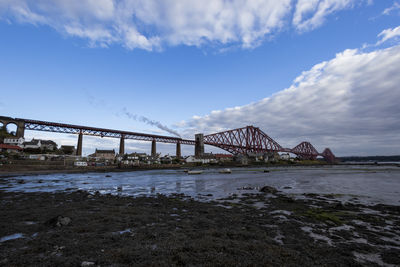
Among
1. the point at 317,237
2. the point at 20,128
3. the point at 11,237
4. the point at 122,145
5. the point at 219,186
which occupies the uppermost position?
the point at 20,128

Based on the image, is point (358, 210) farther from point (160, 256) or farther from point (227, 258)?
point (160, 256)

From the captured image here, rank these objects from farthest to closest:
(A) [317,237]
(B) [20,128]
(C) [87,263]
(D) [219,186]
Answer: (B) [20,128]
(D) [219,186]
(A) [317,237]
(C) [87,263]

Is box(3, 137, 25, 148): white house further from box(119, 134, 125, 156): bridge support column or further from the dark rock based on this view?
the dark rock

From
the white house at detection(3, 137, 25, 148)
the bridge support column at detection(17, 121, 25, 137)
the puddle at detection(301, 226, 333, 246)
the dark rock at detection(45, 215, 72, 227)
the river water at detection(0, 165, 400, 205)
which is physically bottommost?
the river water at detection(0, 165, 400, 205)

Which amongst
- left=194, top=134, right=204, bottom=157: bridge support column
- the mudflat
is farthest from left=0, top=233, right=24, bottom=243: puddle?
left=194, top=134, right=204, bottom=157: bridge support column

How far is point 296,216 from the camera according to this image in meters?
11.6

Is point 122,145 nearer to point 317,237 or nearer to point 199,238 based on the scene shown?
point 199,238

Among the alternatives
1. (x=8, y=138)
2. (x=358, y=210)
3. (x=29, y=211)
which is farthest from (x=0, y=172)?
(x=358, y=210)

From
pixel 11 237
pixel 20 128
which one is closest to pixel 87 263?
pixel 11 237

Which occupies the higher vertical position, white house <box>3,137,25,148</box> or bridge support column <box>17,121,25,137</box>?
bridge support column <box>17,121,25,137</box>

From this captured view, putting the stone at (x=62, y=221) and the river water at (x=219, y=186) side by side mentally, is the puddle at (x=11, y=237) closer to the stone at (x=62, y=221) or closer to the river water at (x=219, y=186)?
the stone at (x=62, y=221)

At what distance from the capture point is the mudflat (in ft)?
19.4

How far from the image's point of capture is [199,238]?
768cm

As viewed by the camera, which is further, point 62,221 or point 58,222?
point 62,221
